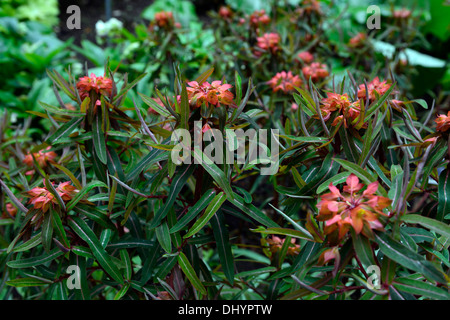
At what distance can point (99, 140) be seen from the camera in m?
0.86

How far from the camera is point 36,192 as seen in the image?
2.53 ft

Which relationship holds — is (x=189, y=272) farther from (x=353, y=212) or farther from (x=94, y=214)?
(x=353, y=212)

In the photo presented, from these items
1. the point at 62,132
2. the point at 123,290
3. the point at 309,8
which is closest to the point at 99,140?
the point at 62,132

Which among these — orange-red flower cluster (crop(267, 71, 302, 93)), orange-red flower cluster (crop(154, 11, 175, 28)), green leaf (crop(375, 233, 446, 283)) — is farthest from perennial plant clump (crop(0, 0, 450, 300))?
orange-red flower cluster (crop(154, 11, 175, 28))

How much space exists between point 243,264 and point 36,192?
942mm

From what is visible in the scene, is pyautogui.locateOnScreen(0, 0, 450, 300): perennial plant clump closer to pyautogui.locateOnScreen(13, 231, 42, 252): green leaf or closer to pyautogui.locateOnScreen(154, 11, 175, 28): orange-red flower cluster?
pyautogui.locateOnScreen(13, 231, 42, 252): green leaf

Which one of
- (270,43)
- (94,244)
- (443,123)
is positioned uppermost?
(270,43)

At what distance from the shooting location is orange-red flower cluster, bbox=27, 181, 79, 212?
0.75 meters

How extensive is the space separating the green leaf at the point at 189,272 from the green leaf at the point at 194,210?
0.09 meters

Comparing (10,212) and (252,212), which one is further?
(10,212)

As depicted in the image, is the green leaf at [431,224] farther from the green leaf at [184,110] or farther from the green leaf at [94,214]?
the green leaf at [94,214]

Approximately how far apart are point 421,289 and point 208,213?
1.18 feet

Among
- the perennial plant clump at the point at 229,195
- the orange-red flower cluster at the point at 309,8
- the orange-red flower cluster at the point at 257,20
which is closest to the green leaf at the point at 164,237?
the perennial plant clump at the point at 229,195
